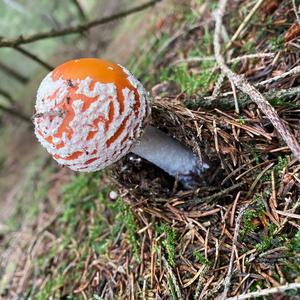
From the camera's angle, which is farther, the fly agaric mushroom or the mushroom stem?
the mushroom stem

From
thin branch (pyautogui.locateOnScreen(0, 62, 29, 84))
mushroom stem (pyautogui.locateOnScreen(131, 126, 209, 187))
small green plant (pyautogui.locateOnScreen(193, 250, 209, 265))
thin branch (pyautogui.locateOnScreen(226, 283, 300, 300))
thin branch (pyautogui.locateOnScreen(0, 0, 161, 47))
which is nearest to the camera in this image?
thin branch (pyautogui.locateOnScreen(226, 283, 300, 300))

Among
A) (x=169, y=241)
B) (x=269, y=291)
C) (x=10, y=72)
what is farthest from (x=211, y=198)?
(x=10, y=72)

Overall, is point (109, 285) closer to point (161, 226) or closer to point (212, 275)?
point (161, 226)

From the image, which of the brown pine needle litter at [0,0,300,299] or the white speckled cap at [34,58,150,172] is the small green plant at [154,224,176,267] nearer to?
the brown pine needle litter at [0,0,300,299]

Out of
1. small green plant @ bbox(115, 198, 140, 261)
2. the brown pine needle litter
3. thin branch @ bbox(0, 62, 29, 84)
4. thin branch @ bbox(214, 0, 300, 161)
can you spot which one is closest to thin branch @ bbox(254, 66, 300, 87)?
the brown pine needle litter

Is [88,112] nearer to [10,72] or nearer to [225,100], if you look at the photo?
[225,100]

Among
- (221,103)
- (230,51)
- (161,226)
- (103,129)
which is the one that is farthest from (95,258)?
(230,51)

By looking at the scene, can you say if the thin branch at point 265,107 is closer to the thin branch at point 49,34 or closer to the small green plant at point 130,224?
the small green plant at point 130,224
